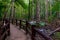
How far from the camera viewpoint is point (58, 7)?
14492mm

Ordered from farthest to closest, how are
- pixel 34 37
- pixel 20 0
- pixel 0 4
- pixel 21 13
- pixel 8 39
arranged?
pixel 21 13 → pixel 20 0 → pixel 0 4 → pixel 8 39 → pixel 34 37

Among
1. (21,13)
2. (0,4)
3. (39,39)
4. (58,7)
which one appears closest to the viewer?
(39,39)

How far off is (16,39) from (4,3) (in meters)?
9.19

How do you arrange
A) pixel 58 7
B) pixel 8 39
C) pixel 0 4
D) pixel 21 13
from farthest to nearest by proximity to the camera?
1. pixel 21 13
2. pixel 0 4
3. pixel 58 7
4. pixel 8 39

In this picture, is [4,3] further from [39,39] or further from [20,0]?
[39,39]

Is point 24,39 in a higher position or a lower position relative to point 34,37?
lower

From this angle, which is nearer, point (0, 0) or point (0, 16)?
point (0, 0)

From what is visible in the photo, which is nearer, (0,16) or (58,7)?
(58,7)

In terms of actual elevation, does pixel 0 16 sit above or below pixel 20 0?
below

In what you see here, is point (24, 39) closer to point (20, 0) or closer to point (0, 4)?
point (0, 4)

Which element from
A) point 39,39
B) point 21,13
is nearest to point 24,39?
point 39,39

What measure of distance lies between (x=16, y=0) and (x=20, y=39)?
11.8 meters

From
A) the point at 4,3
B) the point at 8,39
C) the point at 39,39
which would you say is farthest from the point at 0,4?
the point at 39,39

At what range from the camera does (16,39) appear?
801 centimetres
